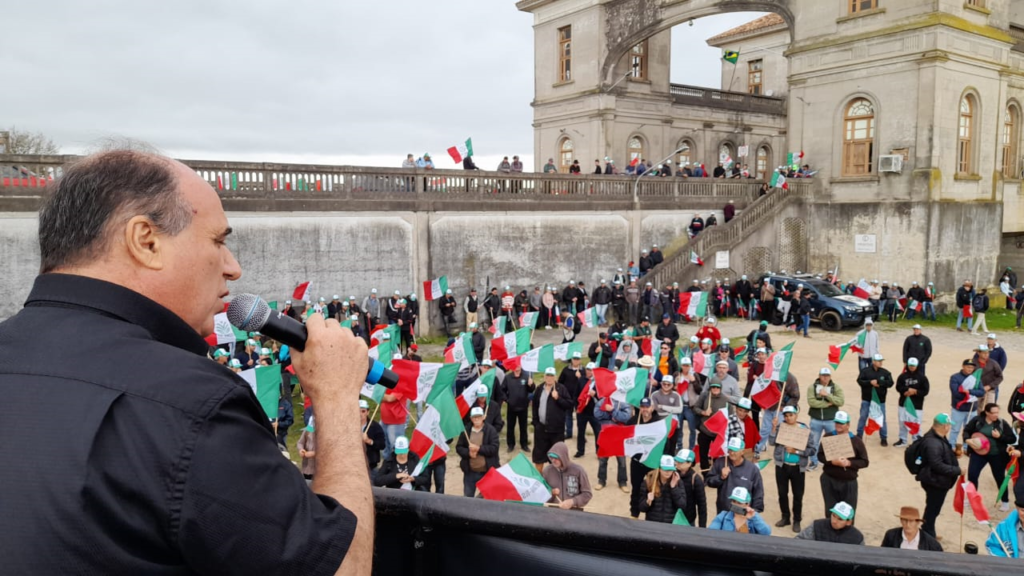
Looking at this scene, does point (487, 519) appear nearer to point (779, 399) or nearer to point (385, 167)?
point (779, 399)

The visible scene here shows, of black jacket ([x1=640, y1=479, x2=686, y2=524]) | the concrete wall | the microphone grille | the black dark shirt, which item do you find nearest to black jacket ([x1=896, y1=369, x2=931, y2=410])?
black jacket ([x1=640, y1=479, x2=686, y2=524])

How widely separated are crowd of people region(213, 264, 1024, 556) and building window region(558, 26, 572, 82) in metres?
23.9

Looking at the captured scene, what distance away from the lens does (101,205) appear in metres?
1.49

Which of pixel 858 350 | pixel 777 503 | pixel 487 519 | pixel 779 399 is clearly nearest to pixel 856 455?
pixel 777 503

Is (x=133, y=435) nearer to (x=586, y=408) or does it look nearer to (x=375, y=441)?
(x=375, y=441)

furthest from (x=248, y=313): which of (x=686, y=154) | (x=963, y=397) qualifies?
(x=686, y=154)

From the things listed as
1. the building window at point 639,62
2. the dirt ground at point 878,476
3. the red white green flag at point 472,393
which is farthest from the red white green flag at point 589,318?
the building window at point 639,62

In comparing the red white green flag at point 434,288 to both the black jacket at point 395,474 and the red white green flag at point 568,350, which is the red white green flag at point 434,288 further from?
the black jacket at point 395,474

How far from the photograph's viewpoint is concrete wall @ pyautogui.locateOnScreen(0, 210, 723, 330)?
21.4 m

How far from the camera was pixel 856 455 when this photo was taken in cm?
973

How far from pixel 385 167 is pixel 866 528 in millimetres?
18409

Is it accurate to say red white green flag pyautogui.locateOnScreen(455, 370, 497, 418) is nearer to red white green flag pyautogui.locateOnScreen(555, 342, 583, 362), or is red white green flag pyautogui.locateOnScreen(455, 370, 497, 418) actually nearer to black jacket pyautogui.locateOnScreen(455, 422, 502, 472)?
black jacket pyautogui.locateOnScreen(455, 422, 502, 472)

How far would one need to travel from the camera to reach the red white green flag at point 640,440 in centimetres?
1009

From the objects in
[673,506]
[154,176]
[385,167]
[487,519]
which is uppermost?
[385,167]
